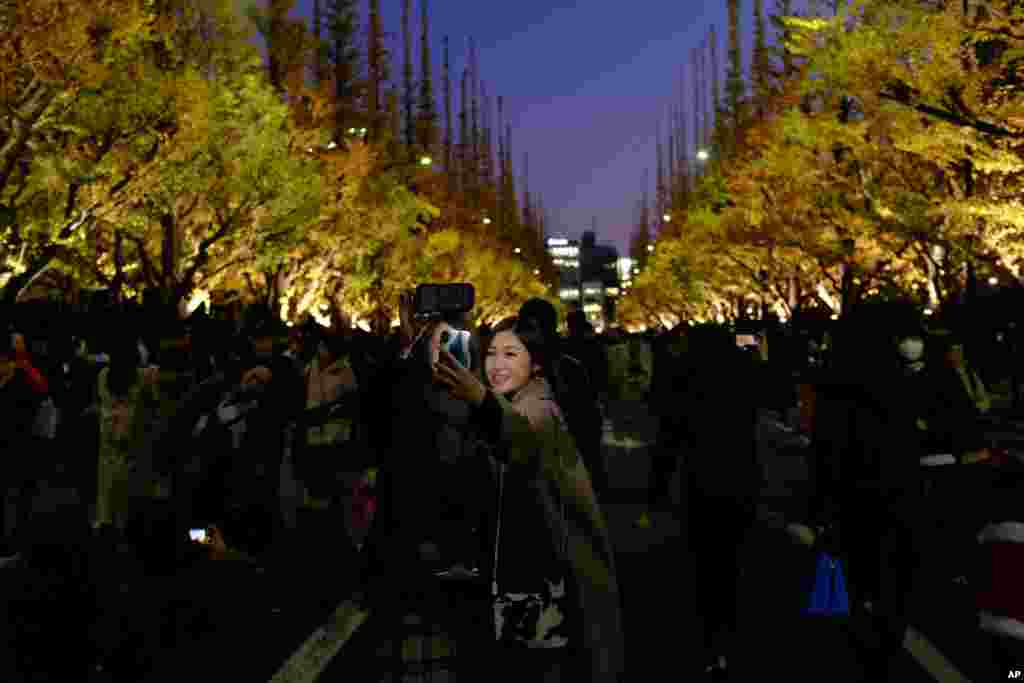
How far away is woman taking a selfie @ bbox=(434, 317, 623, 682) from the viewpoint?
2.93 metres

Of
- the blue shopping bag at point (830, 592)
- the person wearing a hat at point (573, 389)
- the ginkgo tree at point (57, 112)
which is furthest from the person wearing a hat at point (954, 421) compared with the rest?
the ginkgo tree at point (57, 112)

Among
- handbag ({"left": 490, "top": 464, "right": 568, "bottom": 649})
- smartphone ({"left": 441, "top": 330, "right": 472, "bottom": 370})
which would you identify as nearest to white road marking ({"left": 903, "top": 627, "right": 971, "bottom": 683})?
smartphone ({"left": 441, "top": 330, "right": 472, "bottom": 370})

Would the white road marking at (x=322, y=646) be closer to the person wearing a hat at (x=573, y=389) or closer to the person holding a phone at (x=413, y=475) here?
the person holding a phone at (x=413, y=475)

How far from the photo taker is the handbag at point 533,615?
3041mm

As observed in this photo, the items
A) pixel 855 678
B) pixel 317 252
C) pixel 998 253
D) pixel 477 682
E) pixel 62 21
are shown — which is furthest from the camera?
pixel 317 252

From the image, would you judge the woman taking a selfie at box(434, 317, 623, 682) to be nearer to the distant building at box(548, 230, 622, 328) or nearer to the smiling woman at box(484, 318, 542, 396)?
the smiling woman at box(484, 318, 542, 396)

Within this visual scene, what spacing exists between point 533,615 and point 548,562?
5.5 inches

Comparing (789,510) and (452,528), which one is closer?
(452,528)

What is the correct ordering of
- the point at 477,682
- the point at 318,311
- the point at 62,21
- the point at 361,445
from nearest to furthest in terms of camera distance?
the point at 477,682 → the point at 361,445 → the point at 62,21 → the point at 318,311

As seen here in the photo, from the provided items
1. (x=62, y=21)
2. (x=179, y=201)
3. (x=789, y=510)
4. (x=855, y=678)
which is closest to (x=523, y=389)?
(x=855, y=678)

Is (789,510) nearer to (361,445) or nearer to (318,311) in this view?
(361,445)

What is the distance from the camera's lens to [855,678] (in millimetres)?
5422

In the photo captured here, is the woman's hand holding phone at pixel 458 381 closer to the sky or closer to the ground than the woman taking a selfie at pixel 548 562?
closer to the sky

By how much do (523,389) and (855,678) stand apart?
2.99 m
